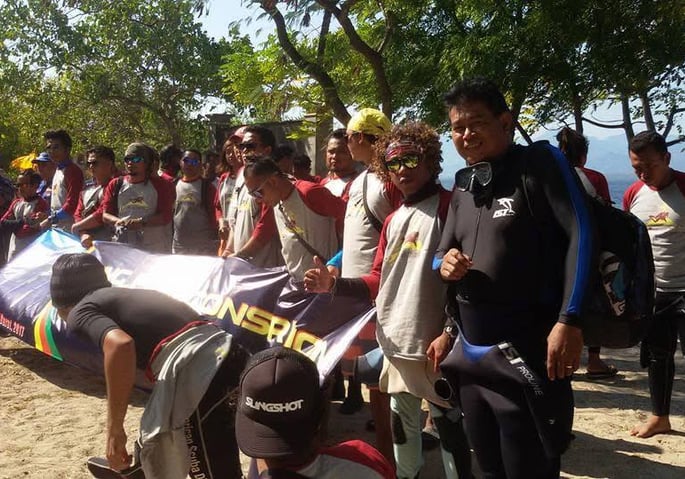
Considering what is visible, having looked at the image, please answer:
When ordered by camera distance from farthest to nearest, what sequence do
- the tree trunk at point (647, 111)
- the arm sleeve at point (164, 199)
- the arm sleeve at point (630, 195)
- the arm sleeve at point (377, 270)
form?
the tree trunk at point (647, 111) → the arm sleeve at point (164, 199) → the arm sleeve at point (630, 195) → the arm sleeve at point (377, 270)

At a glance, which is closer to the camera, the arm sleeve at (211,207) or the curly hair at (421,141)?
the curly hair at (421,141)

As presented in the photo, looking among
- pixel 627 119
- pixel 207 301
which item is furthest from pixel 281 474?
pixel 627 119

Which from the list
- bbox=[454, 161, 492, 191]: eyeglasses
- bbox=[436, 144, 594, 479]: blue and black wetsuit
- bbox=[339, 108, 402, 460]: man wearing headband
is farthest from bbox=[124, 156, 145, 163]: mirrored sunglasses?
bbox=[436, 144, 594, 479]: blue and black wetsuit

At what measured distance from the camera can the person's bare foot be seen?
4.62m

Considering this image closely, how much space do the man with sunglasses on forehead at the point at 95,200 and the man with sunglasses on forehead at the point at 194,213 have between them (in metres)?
0.82

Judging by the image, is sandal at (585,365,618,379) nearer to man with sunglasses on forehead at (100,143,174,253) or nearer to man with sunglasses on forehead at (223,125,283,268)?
man with sunglasses on forehead at (223,125,283,268)

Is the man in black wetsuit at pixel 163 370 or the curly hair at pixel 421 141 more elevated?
the curly hair at pixel 421 141

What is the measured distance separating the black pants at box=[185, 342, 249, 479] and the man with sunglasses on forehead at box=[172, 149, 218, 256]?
3928 millimetres

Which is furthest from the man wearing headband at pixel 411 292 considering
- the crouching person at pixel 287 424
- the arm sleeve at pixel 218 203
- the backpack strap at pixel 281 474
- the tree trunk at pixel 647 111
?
the tree trunk at pixel 647 111

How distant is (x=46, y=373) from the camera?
6.45m

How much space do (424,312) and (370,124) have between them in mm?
1492

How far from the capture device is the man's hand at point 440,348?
9.40 ft

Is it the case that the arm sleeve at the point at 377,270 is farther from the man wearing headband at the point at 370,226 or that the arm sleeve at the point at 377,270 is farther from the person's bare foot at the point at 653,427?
the person's bare foot at the point at 653,427

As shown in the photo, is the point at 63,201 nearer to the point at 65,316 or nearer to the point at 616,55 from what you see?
the point at 65,316
